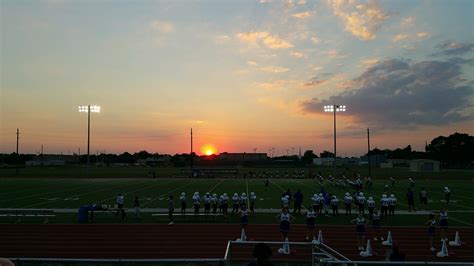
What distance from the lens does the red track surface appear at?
48.0ft

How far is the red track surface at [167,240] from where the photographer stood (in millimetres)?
14625

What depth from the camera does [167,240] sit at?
16.8 meters

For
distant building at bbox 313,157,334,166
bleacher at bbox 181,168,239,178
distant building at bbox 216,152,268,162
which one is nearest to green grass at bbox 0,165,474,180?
bleacher at bbox 181,168,239,178

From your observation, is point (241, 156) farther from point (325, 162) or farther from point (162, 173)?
point (162, 173)

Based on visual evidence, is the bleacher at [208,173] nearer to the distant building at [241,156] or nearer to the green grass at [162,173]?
the green grass at [162,173]

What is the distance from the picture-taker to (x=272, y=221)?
70.7 ft

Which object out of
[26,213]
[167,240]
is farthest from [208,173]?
[167,240]

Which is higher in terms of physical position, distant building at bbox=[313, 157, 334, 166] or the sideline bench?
distant building at bbox=[313, 157, 334, 166]

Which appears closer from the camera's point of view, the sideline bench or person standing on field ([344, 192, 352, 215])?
the sideline bench

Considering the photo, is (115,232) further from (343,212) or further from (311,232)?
(343,212)

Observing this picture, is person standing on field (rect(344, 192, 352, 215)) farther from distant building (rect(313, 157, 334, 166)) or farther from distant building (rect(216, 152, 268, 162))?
distant building (rect(216, 152, 268, 162))

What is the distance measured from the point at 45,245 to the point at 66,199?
1690 cm

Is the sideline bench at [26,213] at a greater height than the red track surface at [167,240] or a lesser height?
greater

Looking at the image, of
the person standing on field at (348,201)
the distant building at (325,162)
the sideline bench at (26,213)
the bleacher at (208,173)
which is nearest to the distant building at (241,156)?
the distant building at (325,162)
